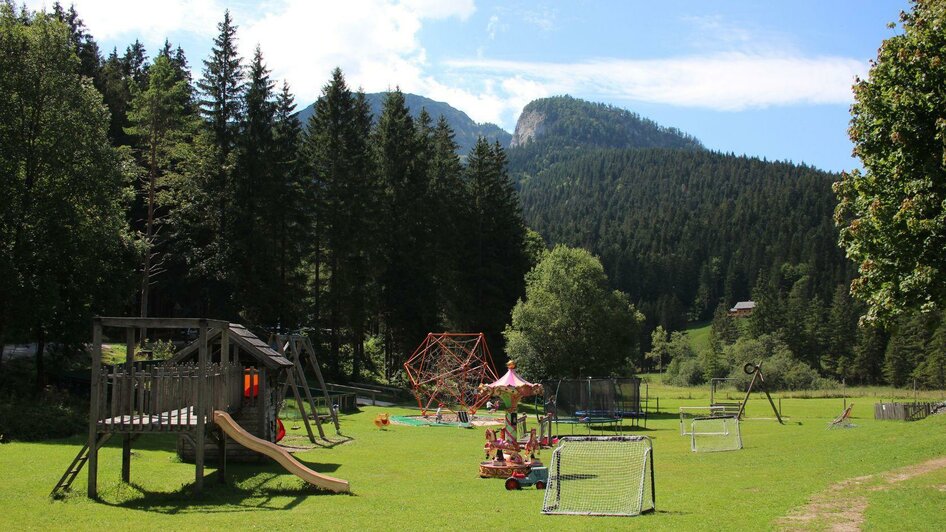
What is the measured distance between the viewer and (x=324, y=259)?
164ft

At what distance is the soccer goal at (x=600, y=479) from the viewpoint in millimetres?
12945

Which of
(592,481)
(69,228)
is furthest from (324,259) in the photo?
(592,481)

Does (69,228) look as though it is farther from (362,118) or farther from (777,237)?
(777,237)

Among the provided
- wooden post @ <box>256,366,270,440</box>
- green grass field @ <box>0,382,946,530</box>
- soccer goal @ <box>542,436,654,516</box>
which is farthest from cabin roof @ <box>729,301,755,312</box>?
wooden post @ <box>256,366,270,440</box>

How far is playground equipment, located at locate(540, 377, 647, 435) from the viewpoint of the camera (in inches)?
1296

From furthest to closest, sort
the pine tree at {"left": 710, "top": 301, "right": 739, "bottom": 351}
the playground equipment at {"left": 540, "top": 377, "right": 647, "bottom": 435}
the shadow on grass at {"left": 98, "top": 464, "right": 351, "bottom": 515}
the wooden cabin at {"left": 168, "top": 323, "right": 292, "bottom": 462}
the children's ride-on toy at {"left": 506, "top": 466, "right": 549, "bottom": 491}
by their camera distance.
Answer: the pine tree at {"left": 710, "top": 301, "right": 739, "bottom": 351}, the playground equipment at {"left": 540, "top": 377, "right": 647, "bottom": 435}, the wooden cabin at {"left": 168, "top": 323, "right": 292, "bottom": 462}, the children's ride-on toy at {"left": 506, "top": 466, "right": 549, "bottom": 491}, the shadow on grass at {"left": 98, "top": 464, "right": 351, "bottom": 515}

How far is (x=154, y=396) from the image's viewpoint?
14.6 meters

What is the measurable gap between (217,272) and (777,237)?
14929cm

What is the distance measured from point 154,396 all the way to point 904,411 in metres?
29.7

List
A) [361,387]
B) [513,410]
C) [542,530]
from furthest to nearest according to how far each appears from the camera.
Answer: [361,387] < [513,410] < [542,530]

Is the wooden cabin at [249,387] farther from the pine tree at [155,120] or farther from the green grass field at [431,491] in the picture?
the pine tree at [155,120]

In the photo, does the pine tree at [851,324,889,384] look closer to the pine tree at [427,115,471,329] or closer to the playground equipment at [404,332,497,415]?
the pine tree at [427,115,471,329]

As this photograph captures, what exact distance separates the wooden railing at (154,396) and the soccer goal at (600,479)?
22.6 ft

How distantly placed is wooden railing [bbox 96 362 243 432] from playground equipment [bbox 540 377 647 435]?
65.3 feet
